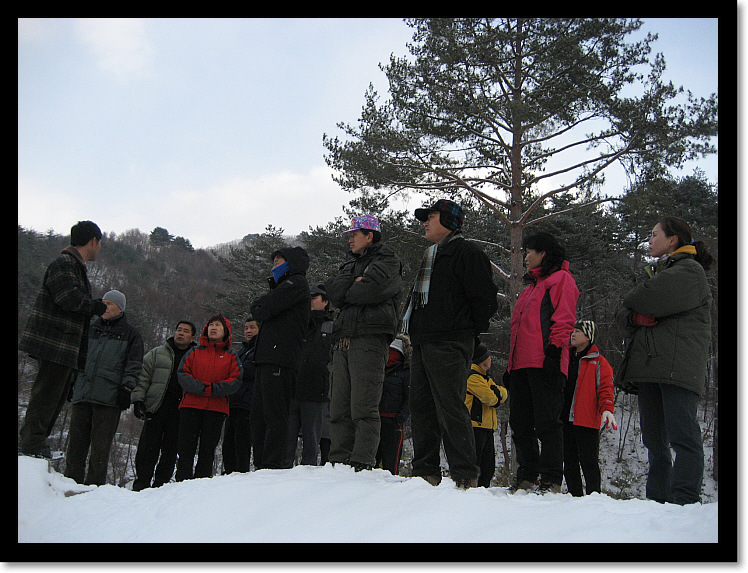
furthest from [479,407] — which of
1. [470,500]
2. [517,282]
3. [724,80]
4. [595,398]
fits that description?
[517,282]

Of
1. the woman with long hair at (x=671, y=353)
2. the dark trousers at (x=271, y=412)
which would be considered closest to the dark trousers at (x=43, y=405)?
the dark trousers at (x=271, y=412)

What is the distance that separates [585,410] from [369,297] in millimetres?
2061

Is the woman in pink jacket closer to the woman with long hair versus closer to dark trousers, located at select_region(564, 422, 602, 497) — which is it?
the woman with long hair

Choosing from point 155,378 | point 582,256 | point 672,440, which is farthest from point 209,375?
point 582,256

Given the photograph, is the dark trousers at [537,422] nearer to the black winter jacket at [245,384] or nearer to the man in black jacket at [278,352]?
the man in black jacket at [278,352]

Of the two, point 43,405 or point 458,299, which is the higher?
point 458,299

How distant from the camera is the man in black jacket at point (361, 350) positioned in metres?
3.84

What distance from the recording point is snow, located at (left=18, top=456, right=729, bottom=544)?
2338 mm

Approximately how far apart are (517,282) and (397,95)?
5386 mm

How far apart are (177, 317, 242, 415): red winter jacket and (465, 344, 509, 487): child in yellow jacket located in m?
2.31

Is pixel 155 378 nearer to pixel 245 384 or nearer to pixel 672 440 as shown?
pixel 245 384

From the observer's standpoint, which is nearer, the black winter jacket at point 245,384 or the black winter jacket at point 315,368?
the black winter jacket at point 315,368

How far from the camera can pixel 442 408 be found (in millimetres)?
3414

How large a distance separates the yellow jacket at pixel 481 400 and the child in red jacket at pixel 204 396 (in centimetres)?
229
